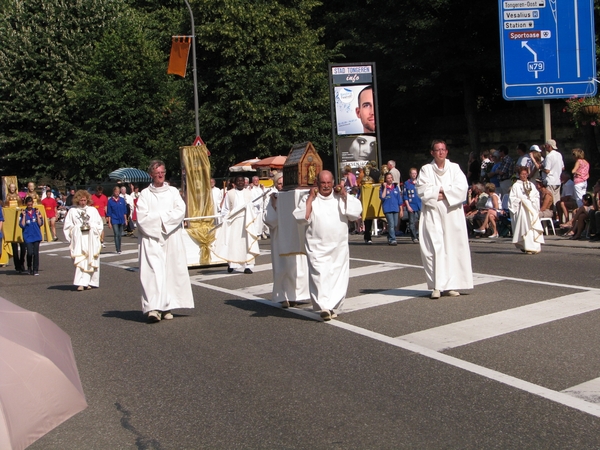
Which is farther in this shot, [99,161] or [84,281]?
[99,161]

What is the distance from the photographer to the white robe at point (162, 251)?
10.5 m

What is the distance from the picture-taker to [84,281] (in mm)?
14828

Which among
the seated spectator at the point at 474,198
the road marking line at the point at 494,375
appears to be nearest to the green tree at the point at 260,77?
the seated spectator at the point at 474,198

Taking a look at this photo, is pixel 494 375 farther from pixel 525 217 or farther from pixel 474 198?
pixel 474 198

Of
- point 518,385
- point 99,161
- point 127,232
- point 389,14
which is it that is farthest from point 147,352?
point 99,161

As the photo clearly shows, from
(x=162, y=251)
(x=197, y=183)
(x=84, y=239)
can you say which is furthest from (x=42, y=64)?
(x=162, y=251)

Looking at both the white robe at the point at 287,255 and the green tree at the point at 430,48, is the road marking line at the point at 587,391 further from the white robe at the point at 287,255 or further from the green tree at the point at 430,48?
the green tree at the point at 430,48

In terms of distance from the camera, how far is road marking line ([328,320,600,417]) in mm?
6064

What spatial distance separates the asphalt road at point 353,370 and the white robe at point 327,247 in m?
0.34

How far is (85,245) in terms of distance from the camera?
49.9 feet

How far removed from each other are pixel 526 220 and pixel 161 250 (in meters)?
8.29

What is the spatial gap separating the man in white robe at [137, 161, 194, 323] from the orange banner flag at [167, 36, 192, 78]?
21.9 m

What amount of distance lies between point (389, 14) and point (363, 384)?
3148 cm

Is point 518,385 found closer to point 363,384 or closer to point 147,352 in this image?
point 363,384
